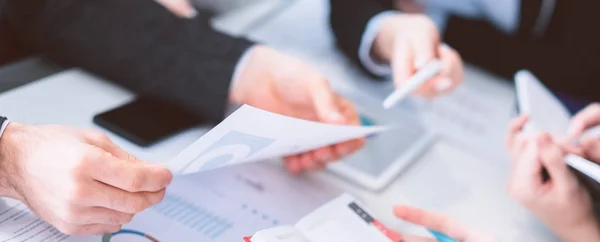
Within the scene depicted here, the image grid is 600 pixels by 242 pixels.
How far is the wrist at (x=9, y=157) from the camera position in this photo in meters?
0.47

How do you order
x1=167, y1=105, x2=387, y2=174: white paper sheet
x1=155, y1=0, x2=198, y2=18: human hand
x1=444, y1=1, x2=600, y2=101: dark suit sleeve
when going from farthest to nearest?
x1=444, y1=1, x2=600, y2=101: dark suit sleeve, x1=155, y1=0, x2=198, y2=18: human hand, x1=167, y1=105, x2=387, y2=174: white paper sheet

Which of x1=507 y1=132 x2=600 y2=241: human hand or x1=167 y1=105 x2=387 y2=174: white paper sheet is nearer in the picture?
x1=167 y1=105 x2=387 y2=174: white paper sheet

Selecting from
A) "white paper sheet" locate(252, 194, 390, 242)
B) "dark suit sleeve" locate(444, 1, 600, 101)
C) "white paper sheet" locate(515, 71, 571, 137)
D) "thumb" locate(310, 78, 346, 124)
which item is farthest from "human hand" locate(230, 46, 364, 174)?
"dark suit sleeve" locate(444, 1, 600, 101)

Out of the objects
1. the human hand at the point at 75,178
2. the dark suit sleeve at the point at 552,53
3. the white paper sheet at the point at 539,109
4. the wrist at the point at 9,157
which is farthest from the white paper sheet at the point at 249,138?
the dark suit sleeve at the point at 552,53

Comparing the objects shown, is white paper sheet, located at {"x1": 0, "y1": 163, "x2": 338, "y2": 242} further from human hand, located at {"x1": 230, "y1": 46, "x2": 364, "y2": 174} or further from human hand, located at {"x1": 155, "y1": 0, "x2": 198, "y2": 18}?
human hand, located at {"x1": 155, "y1": 0, "x2": 198, "y2": 18}

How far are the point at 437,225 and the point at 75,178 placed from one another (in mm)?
360

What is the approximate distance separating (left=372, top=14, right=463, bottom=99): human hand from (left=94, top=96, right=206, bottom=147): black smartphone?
0.27 meters

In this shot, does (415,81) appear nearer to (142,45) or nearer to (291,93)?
(291,93)

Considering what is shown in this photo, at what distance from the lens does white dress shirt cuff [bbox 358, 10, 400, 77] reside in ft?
2.73

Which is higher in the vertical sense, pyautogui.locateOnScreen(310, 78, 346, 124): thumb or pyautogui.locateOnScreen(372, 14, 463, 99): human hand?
pyautogui.locateOnScreen(372, 14, 463, 99): human hand

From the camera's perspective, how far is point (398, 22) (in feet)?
2.61

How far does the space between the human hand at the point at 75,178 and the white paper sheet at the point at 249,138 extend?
33 mm

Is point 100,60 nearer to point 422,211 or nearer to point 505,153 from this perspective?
point 422,211

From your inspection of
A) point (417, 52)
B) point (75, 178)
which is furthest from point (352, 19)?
point (75, 178)
